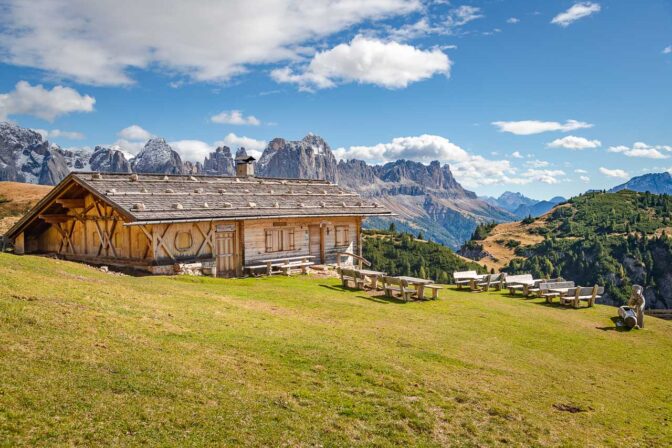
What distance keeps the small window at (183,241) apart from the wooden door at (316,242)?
9661 mm

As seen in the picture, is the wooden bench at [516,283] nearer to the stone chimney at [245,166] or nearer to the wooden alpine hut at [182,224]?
the wooden alpine hut at [182,224]

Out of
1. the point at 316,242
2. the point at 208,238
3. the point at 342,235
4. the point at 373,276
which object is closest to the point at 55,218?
the point at 208,238

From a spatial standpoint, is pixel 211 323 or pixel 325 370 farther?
pixel 211 323

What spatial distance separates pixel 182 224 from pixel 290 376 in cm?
1923

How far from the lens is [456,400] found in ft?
37.0

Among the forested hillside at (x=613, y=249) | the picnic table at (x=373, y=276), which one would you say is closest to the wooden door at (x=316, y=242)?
the picnic table at (x=373, y=276)

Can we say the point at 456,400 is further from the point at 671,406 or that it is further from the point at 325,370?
the point at 671,406

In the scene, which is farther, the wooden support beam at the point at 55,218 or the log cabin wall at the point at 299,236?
the log cabin wall at the point at 299,236

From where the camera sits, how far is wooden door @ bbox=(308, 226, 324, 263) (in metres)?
36.2

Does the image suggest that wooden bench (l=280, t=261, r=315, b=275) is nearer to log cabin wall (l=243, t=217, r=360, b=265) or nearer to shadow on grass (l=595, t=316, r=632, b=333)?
log cabin wall (l=243, t=217, r=360, b=265)

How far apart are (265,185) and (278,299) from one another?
1739 cm

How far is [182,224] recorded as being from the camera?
93.9ft

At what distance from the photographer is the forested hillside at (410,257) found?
387 ft

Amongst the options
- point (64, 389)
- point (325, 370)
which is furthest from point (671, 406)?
point (64, 389)
